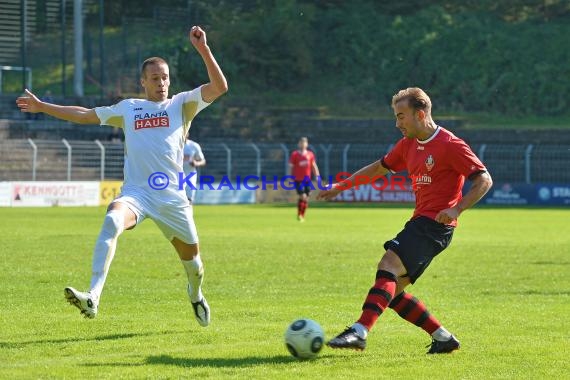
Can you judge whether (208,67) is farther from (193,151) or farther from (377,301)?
(193,151)

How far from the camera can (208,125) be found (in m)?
48.8

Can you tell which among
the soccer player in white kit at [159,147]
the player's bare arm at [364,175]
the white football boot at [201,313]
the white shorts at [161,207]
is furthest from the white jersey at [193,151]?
the player's bare arm at [364,175]

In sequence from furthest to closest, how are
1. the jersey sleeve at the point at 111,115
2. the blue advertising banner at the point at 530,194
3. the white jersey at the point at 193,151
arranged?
1. the blue advertising banner at the point at 530,194
2. the white jersey at the point at 193,151
3. the jersey sleeve at the point at 111,115

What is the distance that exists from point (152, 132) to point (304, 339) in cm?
249

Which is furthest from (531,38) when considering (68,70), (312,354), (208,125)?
(312,354)

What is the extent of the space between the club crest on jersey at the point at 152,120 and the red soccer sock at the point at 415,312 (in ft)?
8.38

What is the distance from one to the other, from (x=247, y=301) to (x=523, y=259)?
736 cm

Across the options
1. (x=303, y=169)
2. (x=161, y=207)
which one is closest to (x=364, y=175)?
(x=161, y=207)

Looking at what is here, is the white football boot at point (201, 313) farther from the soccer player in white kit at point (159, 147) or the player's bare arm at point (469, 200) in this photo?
the player's bare arm at point (469, 200)

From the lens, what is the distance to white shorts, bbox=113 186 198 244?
9141 mm

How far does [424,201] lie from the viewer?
8.38 metres

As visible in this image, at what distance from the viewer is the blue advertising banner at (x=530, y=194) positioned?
4228 cm

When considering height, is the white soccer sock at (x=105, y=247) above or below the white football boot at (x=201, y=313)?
above

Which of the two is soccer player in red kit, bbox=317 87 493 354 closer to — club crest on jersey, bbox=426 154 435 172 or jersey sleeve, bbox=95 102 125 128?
club crest on jersey, bbox=426 154 435 172
